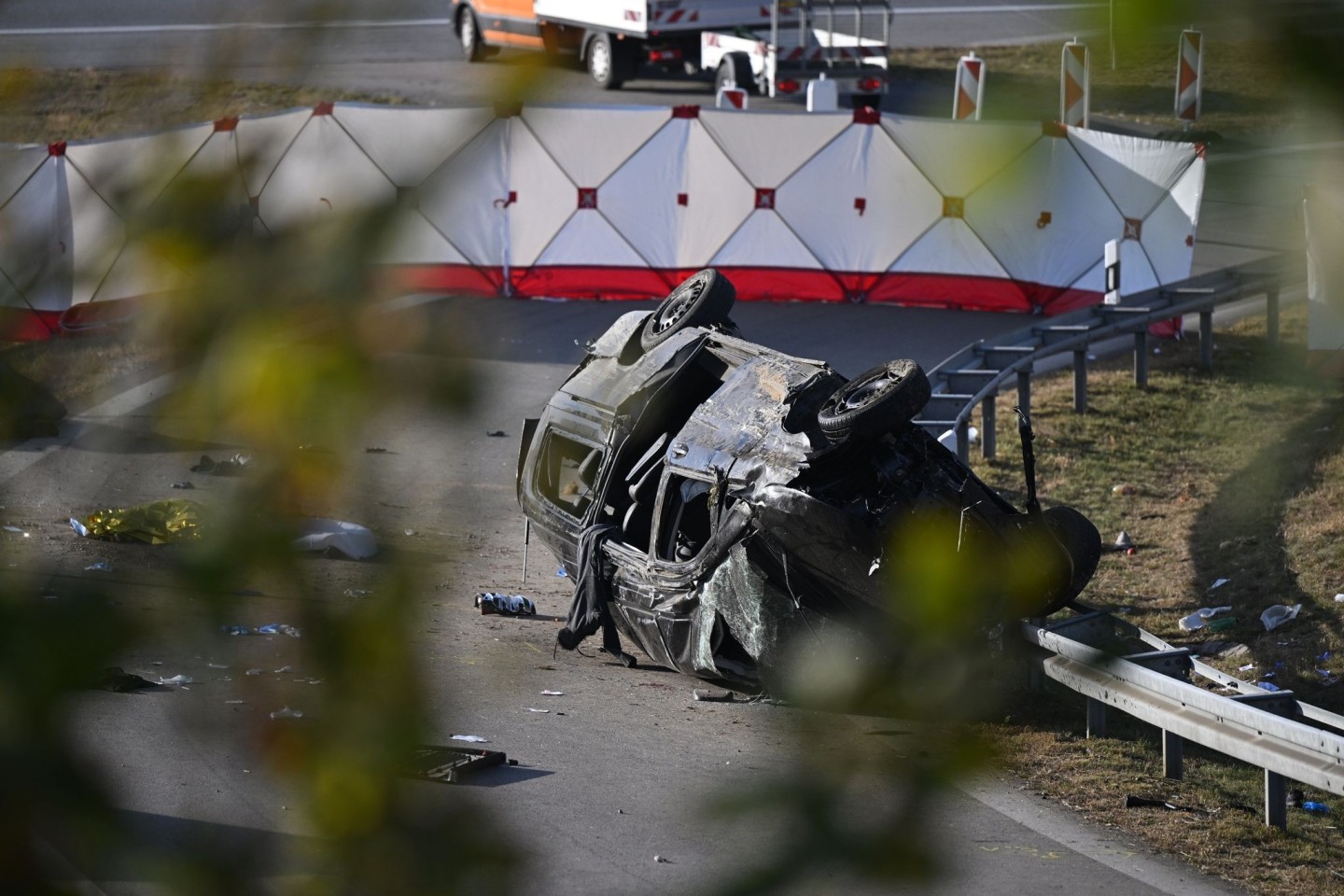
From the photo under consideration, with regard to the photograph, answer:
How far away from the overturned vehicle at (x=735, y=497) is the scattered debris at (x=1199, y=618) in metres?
2.06

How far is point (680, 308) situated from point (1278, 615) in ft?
14.0

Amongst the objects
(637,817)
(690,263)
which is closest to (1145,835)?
(637,817)

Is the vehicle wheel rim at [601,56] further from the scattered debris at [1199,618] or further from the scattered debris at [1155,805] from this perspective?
the scattered debris at [1155,805]

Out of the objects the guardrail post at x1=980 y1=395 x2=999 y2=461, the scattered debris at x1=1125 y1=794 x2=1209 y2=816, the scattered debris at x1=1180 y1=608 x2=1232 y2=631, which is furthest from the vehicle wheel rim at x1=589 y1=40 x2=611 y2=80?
the scattered debris at x1=1125 y1=794 x2=1209 y2=816

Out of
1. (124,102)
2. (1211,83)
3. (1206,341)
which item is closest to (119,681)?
(124,102)

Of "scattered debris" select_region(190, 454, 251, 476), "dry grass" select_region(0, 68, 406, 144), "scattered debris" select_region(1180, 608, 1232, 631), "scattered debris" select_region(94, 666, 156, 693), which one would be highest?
"dry grass" select_region(0, 68, 406, 144)

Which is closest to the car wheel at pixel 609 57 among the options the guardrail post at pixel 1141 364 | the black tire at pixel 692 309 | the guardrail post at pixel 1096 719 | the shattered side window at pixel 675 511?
the guardrail post at pixel 1141 364

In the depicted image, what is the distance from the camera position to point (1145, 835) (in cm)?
714

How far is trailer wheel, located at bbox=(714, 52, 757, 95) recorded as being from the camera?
26484 mm

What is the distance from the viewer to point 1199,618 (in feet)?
32.7

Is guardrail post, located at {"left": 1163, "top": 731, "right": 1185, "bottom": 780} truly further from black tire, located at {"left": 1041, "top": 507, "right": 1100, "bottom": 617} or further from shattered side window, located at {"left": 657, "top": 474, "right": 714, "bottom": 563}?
shattered side window, located at {"left": 657, "top": 474, "right": 714, "bottom": 563}

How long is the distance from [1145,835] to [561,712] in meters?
3.17

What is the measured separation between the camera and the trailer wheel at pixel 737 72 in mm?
26484

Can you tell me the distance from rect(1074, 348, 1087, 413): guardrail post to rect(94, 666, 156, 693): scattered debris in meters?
12.7
